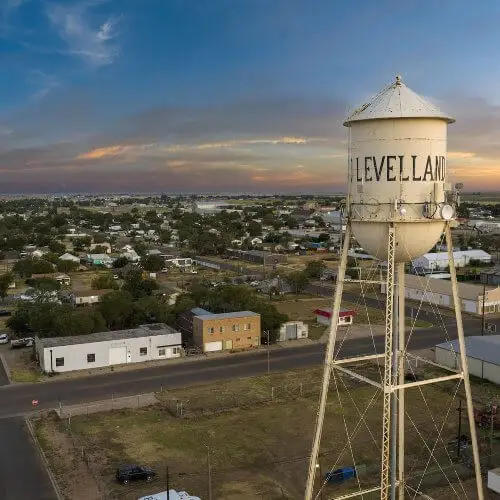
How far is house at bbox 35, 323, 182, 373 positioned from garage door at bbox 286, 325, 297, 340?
8.72m

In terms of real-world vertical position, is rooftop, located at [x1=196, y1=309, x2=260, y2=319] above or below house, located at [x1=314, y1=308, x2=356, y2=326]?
Answer: above

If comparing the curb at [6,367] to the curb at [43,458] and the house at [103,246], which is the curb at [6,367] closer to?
the curb at [43,458]

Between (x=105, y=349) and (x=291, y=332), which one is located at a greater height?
(x=105, y=349)

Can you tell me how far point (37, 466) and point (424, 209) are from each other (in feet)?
59.5

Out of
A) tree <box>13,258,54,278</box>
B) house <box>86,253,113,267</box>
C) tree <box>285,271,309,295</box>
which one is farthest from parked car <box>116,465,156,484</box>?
house <box>86,253,113,267</box>

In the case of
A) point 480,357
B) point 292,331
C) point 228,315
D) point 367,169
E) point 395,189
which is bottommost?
point 292,331

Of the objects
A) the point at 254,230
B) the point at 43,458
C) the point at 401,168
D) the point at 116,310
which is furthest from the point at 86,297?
the point at 254,230

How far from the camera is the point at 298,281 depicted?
209 ft

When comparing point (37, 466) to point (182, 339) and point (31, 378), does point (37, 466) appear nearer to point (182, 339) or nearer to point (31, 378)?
point (31, 378)

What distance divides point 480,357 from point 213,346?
17449 millimetres

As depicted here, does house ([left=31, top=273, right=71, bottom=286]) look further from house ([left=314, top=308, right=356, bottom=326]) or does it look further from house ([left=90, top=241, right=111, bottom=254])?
house ([left=314, top=308, right=356, bottom=326])

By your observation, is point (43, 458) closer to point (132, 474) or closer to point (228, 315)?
point (132, 474)

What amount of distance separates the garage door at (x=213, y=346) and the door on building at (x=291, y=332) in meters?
5.70

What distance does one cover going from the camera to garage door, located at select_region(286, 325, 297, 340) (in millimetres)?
45219
